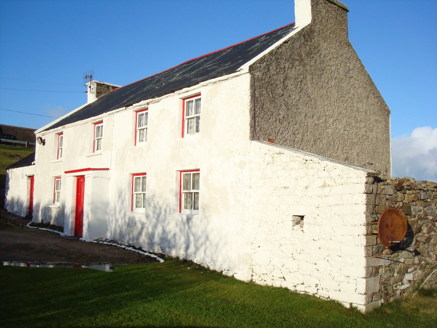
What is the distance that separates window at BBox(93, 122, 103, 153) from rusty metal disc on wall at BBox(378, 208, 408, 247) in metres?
12.3

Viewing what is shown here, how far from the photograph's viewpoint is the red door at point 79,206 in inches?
629

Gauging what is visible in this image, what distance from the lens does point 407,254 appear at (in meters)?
8.52

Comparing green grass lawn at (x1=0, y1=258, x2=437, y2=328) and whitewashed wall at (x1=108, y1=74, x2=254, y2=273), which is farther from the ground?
whitewashed wall at (x1=108, y1=74, x2=254, y2=273)

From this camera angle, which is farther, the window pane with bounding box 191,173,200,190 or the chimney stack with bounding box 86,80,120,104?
the chimney stack with bounding box 86,80,120,104

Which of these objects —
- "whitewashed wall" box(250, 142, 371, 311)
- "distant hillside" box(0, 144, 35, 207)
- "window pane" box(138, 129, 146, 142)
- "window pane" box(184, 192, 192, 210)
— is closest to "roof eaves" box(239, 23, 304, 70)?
"whitewashed wall" box(250, 142, 371, 311)

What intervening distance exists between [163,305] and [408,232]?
572 cm

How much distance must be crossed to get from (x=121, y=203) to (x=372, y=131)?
9990mm

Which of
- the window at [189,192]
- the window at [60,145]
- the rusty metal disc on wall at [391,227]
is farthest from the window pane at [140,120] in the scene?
the rusty metal disc on wall at [391,227]

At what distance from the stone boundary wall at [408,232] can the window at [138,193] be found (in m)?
8.41

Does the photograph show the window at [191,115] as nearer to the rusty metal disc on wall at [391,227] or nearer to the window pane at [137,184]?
the window pane at [137,184]

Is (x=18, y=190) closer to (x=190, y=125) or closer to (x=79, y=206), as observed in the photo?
(x=79, y=206)

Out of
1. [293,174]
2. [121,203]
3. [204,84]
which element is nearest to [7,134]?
[121,203]

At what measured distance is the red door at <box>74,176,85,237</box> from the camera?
15969 mm

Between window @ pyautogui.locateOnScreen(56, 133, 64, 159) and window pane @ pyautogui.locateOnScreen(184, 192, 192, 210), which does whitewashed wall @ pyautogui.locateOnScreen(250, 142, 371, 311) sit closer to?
window pane @ pyautogui.locateOnScreen(184, 192, 192, 210)
